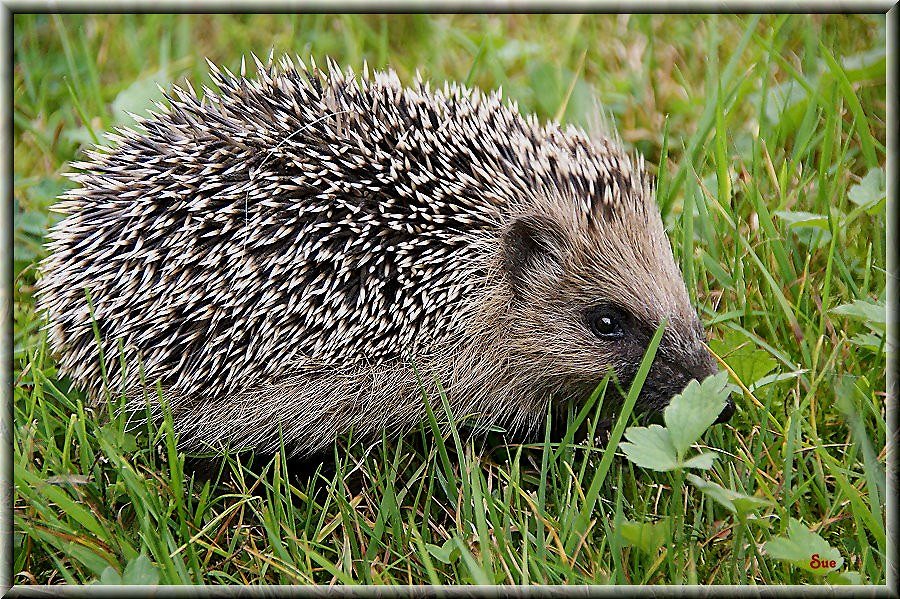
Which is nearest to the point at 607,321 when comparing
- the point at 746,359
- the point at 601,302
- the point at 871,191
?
the point at 601,302

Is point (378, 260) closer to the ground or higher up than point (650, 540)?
higher up

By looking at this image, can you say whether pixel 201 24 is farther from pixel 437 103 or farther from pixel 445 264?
pixel 445 264

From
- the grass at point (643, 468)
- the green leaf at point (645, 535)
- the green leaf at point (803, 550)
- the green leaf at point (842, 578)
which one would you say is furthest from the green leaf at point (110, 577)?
the green leaf at point (842, 578)

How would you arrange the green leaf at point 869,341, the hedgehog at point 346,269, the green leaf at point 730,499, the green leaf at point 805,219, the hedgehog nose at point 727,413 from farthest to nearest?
1. the green leaf at point 805,219
2. the green leaf at point 869,341
3. the hedgehog at point 346,269
4. the hedgehog nose at point 727,413
5. the green leaf at point 730,499

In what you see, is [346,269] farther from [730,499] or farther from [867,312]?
[867,312]

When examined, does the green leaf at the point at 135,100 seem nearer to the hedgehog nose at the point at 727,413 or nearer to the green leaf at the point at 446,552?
the green leaf at the point at 446,552

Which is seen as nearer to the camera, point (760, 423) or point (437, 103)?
point (760, 423)

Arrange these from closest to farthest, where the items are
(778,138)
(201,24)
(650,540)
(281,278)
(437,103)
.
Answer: (650,540)
(281,278)
(437,103)
(778,138)
(201,24)

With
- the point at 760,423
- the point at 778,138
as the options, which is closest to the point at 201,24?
the point at 778,138
